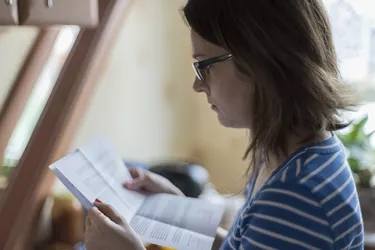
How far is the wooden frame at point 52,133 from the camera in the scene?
3.36ft

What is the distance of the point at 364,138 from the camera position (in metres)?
1.58

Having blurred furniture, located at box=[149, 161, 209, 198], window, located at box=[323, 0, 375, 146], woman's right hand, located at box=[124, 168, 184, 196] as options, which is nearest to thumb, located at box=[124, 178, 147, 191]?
woman's right hand, located at box=[124, 168, 184, 196]

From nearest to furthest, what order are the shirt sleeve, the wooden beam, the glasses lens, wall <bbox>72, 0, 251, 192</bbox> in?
the shirt sleeve → the glasses lens → the wooden beam → wall <bbox>72, 0, 251, 192</bbox>

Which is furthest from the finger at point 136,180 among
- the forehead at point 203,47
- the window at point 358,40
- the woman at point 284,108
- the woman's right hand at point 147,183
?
the window at point 358,40

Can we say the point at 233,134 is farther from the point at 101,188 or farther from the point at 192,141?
the point at 101,188

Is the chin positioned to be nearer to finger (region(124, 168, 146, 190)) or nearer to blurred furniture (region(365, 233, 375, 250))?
finger (region(124, 168, 146, 190))

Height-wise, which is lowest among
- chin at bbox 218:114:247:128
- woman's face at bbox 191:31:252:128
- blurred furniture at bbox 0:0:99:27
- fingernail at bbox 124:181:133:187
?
fingernail at bbox 124:181:133:187

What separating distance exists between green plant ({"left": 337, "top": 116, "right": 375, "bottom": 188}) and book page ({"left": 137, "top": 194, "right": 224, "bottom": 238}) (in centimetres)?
60

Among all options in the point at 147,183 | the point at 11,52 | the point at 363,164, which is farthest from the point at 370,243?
the point at 11,52

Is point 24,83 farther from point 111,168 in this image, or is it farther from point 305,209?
point 305,209

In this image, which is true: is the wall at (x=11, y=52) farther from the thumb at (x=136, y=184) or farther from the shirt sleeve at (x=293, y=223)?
the shirt sleeve at (x=293, y=223)

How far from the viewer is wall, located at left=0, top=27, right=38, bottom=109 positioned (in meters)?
1.38

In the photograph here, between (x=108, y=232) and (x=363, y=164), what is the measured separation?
3.09 feet

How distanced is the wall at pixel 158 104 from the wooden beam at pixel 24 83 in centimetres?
36
